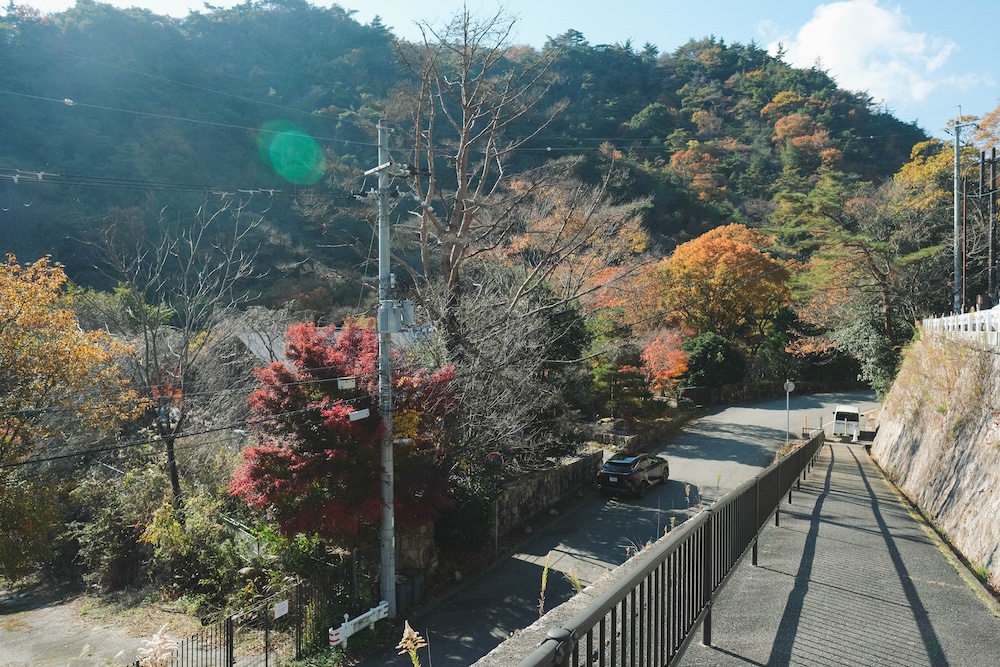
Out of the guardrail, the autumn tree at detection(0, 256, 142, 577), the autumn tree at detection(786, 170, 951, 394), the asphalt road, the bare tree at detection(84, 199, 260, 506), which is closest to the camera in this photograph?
the guardrail

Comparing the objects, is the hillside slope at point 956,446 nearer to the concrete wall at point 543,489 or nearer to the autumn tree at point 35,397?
the concrete wall at point 543,489

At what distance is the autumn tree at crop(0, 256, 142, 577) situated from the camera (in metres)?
11.9

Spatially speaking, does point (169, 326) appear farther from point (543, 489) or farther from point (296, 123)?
point (296, 123)

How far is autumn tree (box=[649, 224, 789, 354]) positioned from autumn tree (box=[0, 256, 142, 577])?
1074 inches

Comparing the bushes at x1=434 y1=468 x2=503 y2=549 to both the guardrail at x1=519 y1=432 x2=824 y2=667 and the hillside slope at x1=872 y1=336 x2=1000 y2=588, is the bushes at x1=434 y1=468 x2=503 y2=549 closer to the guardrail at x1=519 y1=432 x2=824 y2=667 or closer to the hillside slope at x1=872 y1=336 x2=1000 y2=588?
the hillside slope at x1=872 y1=336 x2=1000 y2=588

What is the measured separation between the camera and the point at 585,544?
50.1 feet

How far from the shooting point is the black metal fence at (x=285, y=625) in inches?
388

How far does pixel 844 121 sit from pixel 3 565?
243 ft

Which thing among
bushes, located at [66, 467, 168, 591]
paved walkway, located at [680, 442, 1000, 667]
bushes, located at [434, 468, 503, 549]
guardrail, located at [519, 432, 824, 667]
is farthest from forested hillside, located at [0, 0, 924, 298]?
guardrail, located at [519, 432, 824, 667]

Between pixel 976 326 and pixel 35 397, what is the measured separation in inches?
738

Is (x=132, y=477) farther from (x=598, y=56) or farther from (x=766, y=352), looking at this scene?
(x=598, y=56)

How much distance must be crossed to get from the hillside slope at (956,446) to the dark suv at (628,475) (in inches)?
258

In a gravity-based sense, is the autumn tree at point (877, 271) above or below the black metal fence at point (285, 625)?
above

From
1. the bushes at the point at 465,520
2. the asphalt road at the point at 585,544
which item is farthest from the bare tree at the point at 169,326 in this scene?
the asphalt road at the point at 585,544
